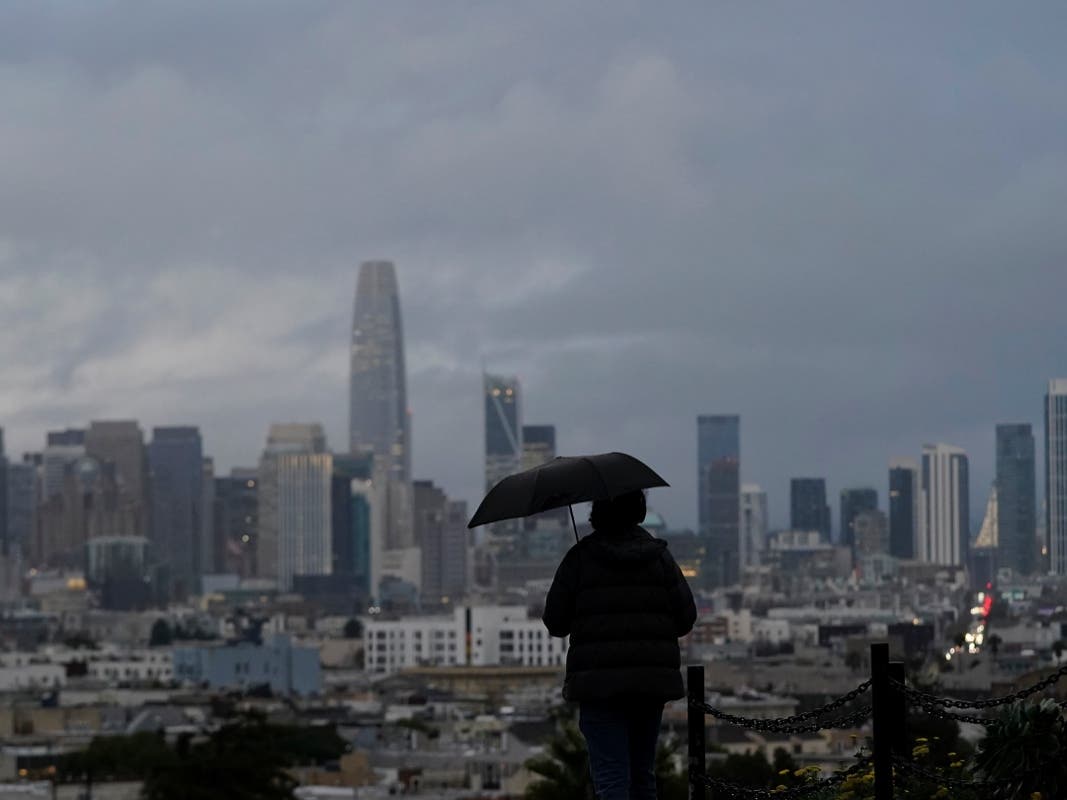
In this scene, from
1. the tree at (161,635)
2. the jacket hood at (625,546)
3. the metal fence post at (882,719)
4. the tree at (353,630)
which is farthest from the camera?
the tree at (353,630)

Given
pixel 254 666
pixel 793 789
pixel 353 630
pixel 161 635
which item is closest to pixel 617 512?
pixel 793 789

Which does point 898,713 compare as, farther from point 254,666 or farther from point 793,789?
point 254,666

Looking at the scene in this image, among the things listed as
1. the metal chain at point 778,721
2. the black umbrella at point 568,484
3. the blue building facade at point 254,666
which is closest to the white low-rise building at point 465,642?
the blue building facade at point 254,666

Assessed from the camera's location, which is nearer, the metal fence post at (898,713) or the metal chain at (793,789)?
the metal fence post at (898,713)

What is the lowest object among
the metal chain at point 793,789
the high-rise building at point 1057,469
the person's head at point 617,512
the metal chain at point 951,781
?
the metal chain at point 793,789

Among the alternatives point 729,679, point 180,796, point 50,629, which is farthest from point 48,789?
point 50,629

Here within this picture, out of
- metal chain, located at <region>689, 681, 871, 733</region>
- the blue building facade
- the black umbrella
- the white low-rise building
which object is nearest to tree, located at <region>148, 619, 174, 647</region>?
the white low-rise building

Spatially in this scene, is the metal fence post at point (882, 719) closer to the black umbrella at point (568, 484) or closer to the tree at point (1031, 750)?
the tree at point (1031, 750)

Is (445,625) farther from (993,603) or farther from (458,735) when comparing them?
(458,735)
